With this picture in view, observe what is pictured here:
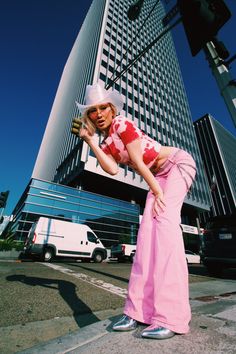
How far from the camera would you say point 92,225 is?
71.8 ft

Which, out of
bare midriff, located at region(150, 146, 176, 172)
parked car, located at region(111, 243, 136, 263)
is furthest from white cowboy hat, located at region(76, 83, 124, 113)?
parked car, located at region(111, 243, 136, 263)

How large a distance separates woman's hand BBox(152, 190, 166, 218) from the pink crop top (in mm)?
353

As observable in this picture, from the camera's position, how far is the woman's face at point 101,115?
169 centimetres

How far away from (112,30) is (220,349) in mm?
43799

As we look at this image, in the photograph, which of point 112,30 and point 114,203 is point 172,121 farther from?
point 114,203

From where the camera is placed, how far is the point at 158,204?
4.45ft

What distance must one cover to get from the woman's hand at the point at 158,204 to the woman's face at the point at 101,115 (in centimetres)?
77

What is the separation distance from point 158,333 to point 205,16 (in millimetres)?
3033

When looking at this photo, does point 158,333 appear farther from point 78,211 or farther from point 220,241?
point 78,211

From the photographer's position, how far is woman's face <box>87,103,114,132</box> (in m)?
1.69

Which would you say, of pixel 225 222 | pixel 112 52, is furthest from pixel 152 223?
pixel 112 52

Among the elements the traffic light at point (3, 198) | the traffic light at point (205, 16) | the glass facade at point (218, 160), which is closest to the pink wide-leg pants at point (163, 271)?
the traffic light at point (205, 16)

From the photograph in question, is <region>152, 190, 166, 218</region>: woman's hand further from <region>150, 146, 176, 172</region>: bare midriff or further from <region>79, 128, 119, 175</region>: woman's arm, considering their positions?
Answer: <region>79, 128, 119, 175</region>: woman's arm

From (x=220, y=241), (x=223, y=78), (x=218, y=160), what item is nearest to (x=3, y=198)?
(x=220, y=241)
